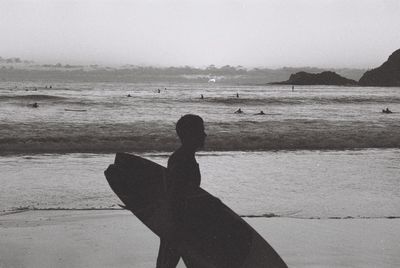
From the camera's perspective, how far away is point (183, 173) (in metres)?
3.27

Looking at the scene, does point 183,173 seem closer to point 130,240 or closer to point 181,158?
point 181,158

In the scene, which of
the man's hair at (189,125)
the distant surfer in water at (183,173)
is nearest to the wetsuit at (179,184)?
the distant surfer in water at (183,173)

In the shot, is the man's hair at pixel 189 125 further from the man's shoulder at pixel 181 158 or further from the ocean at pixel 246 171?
the ocean at pixel 246 171

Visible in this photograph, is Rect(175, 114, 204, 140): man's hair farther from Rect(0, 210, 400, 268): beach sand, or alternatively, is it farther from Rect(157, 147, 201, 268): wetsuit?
Rect(0, 210, 400, 268): beach sand

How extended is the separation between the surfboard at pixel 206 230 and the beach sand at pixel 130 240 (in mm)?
1415

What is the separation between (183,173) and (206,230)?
49 centimetres

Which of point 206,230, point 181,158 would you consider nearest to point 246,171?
point 206,230

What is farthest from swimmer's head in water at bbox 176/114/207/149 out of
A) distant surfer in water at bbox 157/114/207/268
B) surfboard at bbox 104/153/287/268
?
surfboard at bbox 104/153/287/268

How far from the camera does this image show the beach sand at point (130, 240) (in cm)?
493

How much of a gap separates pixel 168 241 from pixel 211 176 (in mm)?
7603

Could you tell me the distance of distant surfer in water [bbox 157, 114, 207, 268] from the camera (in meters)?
3.27

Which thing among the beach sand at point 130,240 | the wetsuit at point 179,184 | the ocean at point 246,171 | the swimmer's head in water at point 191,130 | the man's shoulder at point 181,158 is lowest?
the ocean at point 246,171

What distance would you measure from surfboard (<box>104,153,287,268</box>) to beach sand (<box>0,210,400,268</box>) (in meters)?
1.41

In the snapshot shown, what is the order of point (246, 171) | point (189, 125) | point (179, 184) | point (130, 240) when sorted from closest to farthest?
point (179, 184) < point (189, 125) < point (130, 240) < point (246, 171)
